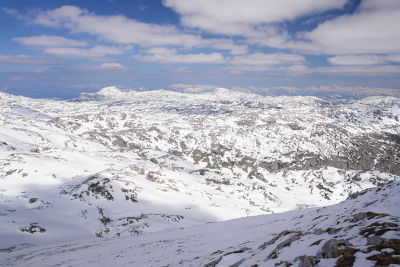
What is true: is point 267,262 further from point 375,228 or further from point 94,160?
point 94,160

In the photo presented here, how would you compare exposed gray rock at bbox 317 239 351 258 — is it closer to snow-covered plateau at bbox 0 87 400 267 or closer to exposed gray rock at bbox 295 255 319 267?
snow-covered plateau at bbox 0 87 400 267

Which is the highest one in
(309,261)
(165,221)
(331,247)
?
(331,247)

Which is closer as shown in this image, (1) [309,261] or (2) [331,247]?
(1) [309,261]

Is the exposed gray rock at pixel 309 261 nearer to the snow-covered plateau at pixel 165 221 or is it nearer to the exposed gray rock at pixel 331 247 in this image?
the snow-covered plateau at pixel 165 221

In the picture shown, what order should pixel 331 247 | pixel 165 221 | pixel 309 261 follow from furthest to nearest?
pixel 165 221, pixel 331 247, pixel 309 261

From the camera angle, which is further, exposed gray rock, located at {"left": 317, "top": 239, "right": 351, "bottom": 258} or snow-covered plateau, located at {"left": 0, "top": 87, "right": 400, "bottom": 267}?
snow-covered plateau, located at {"left": 0, "top": 87, "right": 400, "bottom": 267}

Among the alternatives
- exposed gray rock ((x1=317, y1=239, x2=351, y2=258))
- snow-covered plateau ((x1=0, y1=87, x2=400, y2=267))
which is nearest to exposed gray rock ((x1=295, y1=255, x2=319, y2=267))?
snow-covered plateau ((x1=0, y1=87, x2=400, y2=267))

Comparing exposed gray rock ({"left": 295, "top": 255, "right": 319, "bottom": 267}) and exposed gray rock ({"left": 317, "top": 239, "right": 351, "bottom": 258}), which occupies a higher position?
exposed gray rock ({"left": 317, "top": 239, "right": 351, "bottom": 258})

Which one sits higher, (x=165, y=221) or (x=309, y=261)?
(x=309, y=261)

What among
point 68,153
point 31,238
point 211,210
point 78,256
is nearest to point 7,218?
point 31,238

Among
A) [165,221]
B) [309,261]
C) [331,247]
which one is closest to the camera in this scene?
[309,261]

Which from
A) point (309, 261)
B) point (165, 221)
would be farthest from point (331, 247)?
point (165, 221)

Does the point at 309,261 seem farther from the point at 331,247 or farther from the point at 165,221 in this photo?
the point at 165,221

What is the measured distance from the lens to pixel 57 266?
84.4 ft
